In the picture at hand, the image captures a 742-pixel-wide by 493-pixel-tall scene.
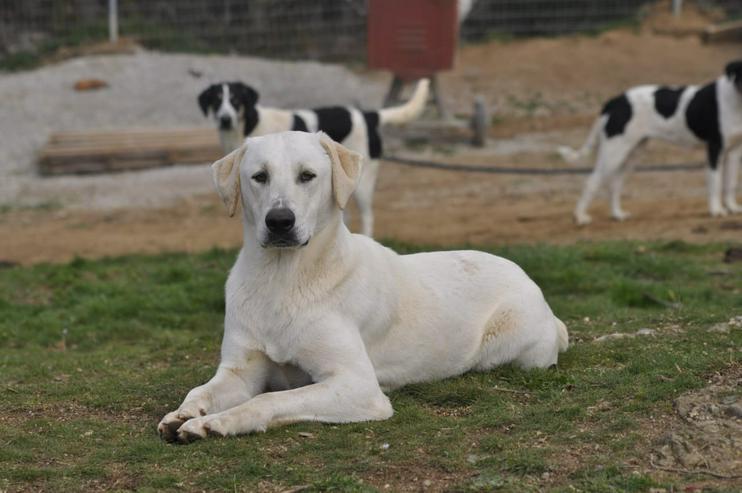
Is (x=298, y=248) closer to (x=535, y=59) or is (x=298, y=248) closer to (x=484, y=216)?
(x=484, y=216)

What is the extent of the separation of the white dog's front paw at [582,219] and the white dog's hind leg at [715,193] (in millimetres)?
1272

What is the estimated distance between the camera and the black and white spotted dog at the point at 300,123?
39.7ft

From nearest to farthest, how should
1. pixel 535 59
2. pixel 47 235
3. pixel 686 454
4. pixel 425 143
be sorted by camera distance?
pixel 686 454
pixel 47 235
pixel 425 143
pixel 535 59

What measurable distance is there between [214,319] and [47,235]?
4850 mm

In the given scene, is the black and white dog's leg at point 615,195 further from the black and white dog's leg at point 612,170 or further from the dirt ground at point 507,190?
the dirt ground at point 507,190

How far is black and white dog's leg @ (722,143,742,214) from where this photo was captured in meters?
13.1

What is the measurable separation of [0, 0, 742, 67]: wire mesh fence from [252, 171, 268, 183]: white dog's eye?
1661 centimetres

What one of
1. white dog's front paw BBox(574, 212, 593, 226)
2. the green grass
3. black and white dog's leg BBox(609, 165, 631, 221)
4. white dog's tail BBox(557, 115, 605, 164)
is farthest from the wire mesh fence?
the green grass

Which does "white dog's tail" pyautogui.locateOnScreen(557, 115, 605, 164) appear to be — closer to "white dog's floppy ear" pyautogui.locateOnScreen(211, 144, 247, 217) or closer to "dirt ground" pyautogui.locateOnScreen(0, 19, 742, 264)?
"dirt ground" pyautogui.locateOnScreen(0, 19, 742, 264)

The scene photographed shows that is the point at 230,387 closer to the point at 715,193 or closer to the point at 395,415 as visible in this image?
the point at 395,415

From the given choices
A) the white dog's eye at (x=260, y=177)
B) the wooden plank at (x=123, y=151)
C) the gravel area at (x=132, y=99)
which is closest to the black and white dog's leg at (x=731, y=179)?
the gravel area at (x=132, y=99)

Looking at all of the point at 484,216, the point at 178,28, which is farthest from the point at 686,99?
the point at 178,28

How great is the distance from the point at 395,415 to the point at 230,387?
72 centimetres

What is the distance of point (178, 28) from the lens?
21.8 metres
